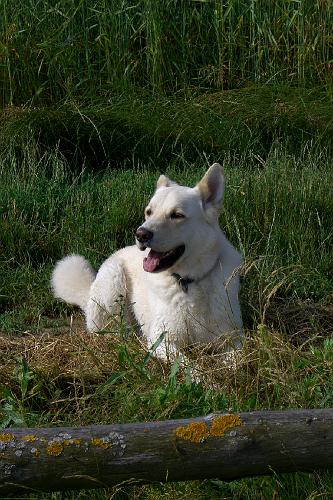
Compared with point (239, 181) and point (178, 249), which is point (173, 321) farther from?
point (239, 181)

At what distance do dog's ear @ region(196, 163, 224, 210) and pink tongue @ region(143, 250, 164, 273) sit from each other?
1.35 ft

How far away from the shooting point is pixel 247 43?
9.09 m

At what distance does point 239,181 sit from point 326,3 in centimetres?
281

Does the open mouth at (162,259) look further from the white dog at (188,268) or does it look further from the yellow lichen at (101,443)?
the yellow lichen at (101,443)

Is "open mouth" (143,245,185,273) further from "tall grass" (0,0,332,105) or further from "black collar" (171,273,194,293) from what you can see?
"tall grass" (0,0,332,105)

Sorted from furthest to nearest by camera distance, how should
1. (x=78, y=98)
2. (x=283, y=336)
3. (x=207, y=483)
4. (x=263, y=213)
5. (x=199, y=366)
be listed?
1. (x=78, y=98)
2. (x=263, y=213)
3. (x=283, y=336)
4. (x=199, y=366)
5. (x=207, y=483)

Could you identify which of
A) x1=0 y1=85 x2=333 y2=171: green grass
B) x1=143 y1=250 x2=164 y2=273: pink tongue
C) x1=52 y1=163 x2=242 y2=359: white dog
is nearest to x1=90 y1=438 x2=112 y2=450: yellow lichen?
x1=52 y1=163 x2=242 y2=359: white dog

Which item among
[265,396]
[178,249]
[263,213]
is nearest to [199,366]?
[265,396]

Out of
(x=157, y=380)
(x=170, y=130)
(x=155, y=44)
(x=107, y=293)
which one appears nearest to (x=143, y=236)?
(x=107, y=293)

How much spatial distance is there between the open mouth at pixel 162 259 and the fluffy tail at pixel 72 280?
3.13 ft

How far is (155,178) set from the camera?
736 cm

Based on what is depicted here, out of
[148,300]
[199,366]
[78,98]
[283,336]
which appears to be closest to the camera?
[199,366]

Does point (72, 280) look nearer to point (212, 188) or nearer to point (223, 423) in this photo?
point (212, 188)

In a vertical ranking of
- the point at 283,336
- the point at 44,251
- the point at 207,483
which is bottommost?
the point at 44,251
